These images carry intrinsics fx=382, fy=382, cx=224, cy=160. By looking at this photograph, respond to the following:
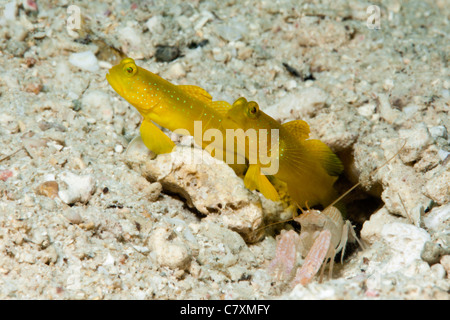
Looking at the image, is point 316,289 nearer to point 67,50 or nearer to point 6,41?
point 67,50

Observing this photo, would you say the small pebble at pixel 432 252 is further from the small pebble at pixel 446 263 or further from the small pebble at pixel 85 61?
the small pebble at pixel 85 61

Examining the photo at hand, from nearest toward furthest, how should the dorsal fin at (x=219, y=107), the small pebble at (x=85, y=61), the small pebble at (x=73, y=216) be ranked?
the small pebble at (x=73, y=216) → the dorsal fin at (x=219, y=107) → the small pebble at (x=85, y=61)

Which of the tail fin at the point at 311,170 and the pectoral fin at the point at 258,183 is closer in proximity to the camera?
the pectoral fin at the point at 258,183

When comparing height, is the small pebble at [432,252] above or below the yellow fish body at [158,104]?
above

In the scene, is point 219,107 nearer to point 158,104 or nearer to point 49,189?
point 158,104

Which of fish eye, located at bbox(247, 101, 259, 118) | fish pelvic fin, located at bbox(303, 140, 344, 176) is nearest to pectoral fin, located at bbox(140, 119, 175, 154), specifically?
fish eye, located at bbox(247, 101, 259, 118)

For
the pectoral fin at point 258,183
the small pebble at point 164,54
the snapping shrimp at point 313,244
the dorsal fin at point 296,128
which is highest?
the dorsal fin at point 296,128

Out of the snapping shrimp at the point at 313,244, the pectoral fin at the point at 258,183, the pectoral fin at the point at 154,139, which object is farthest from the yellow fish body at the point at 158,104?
the snapping shrimp at the point at 313,244

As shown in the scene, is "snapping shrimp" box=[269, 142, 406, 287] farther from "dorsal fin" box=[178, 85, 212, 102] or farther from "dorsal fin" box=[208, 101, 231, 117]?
"dorsal fin" box=[178, 85, 212, 102]
